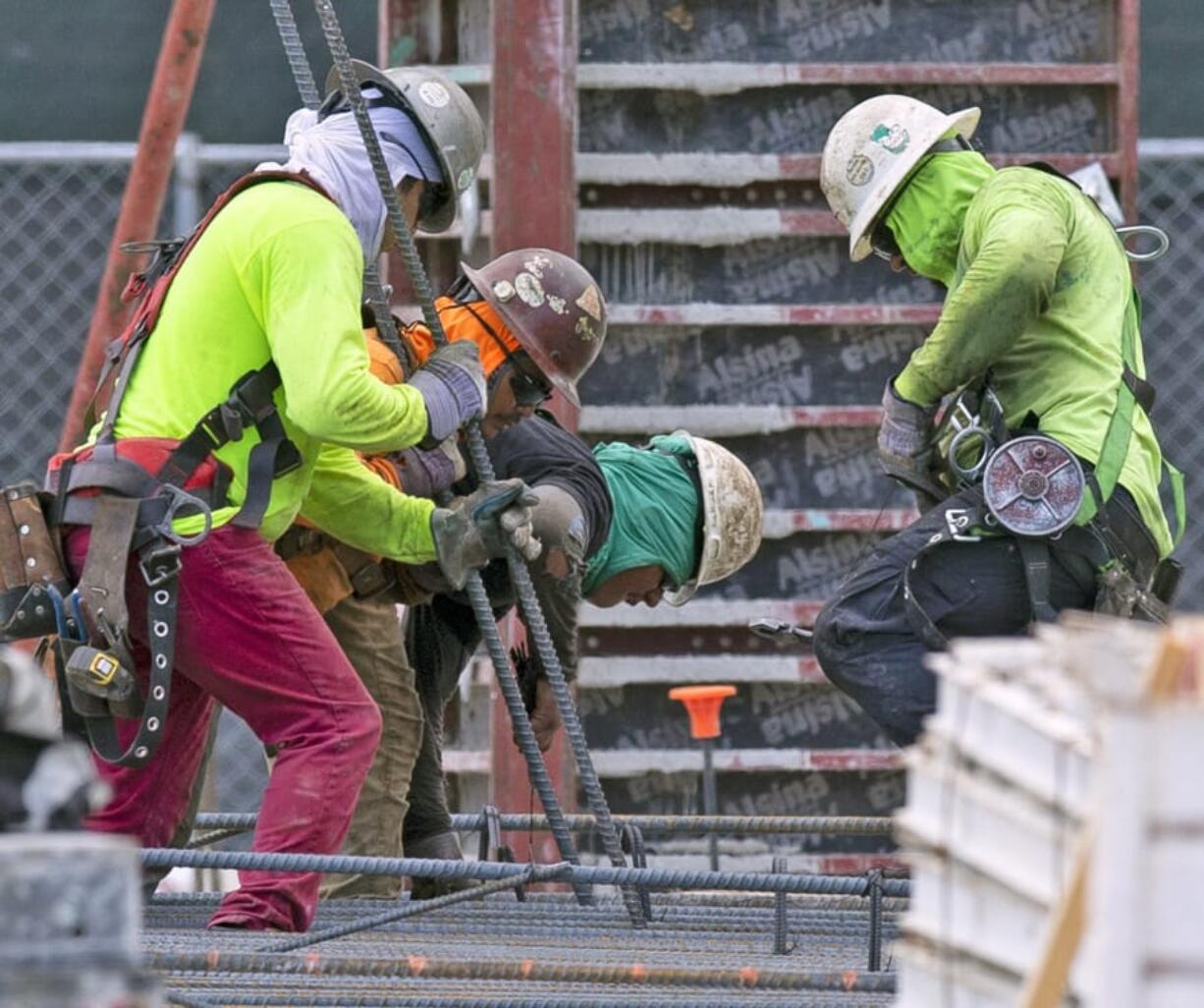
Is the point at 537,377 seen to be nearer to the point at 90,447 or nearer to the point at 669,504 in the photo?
the point at 669,504

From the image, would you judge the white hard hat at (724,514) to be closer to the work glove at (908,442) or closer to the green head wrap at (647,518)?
the green head wrap at (647,518)

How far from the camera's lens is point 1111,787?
1.94 meters

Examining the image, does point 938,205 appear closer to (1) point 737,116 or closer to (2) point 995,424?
(2) point 995,424

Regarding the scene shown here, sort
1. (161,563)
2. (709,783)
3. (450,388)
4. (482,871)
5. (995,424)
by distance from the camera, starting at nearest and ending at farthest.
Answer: (482,871) < (161,563) < (450,388) < (995,424) < (709,783)

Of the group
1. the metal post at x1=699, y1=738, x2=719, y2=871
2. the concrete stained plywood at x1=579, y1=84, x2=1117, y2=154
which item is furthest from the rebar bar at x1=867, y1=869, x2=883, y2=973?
the concrete stained plywood at x1=579, y1=84, x2=1117, y2=154

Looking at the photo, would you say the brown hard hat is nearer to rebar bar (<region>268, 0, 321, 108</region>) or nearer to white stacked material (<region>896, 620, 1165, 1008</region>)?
rebar bar (<region>268, 0, 321, 108</region>)

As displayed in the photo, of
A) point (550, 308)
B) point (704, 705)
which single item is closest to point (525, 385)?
point (550, 308)

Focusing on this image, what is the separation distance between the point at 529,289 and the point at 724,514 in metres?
0.98

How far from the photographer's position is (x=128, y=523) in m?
5.02

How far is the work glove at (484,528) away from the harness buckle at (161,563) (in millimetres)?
925

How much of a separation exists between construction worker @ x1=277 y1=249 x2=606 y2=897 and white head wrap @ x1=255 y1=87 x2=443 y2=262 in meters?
0.61

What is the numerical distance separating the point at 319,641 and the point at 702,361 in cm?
297

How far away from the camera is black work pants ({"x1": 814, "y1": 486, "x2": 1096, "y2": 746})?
5.96m

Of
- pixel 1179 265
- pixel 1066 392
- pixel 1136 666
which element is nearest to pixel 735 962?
pixel 1066 392
